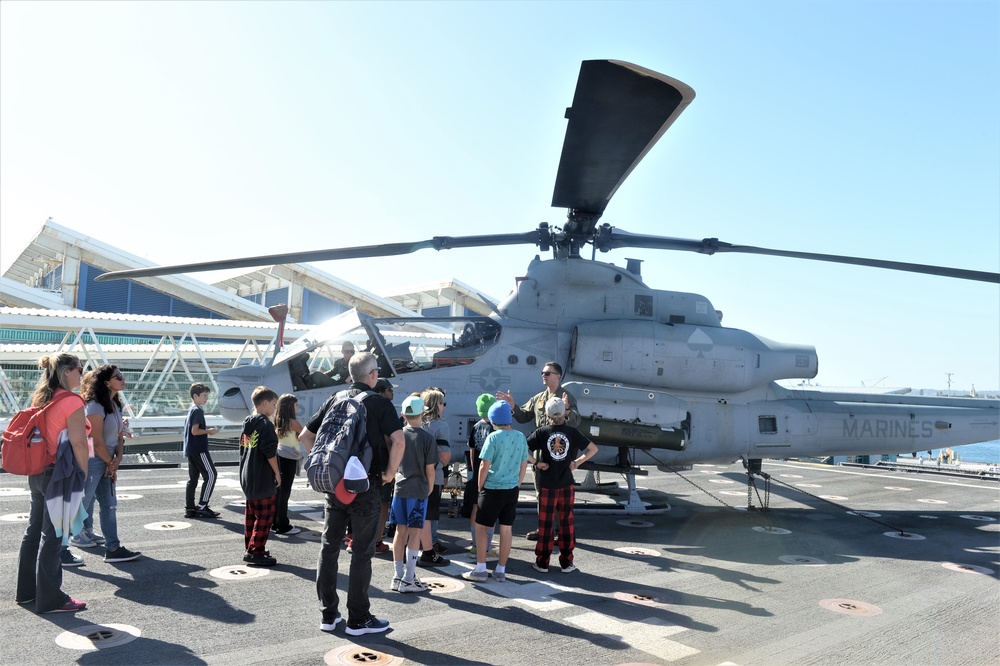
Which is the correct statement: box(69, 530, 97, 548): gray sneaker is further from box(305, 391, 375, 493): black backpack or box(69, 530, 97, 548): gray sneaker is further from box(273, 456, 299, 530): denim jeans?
box(305, 391, 375, 493): black backpack

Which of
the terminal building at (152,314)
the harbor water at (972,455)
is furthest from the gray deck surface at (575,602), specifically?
the harbor water at (972,455)

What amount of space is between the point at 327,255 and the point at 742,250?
598cm

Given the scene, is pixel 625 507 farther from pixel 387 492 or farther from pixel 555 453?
pixel 387 492

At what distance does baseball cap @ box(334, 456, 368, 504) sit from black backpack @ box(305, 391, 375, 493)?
3cm

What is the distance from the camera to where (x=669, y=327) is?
1046cm

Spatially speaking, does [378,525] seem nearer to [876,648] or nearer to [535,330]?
[876,648]

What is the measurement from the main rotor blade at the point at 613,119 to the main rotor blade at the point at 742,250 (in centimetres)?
168

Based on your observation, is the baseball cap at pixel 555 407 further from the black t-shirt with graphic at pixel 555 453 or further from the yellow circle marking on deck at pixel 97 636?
the yellow circle marking on deck at pixel 97 636

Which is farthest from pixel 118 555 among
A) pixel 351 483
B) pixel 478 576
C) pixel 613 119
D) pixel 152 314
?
pixel 152 314

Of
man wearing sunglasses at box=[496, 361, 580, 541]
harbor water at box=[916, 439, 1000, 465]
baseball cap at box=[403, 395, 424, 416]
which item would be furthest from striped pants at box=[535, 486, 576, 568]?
harbor water at box=[916, 439, 1000, 465]

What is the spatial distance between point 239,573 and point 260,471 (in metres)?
0.90

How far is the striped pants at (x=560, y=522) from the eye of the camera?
6.48 metres

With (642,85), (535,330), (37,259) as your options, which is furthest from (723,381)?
(37,259)

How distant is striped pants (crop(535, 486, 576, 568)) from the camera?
6484 mm
